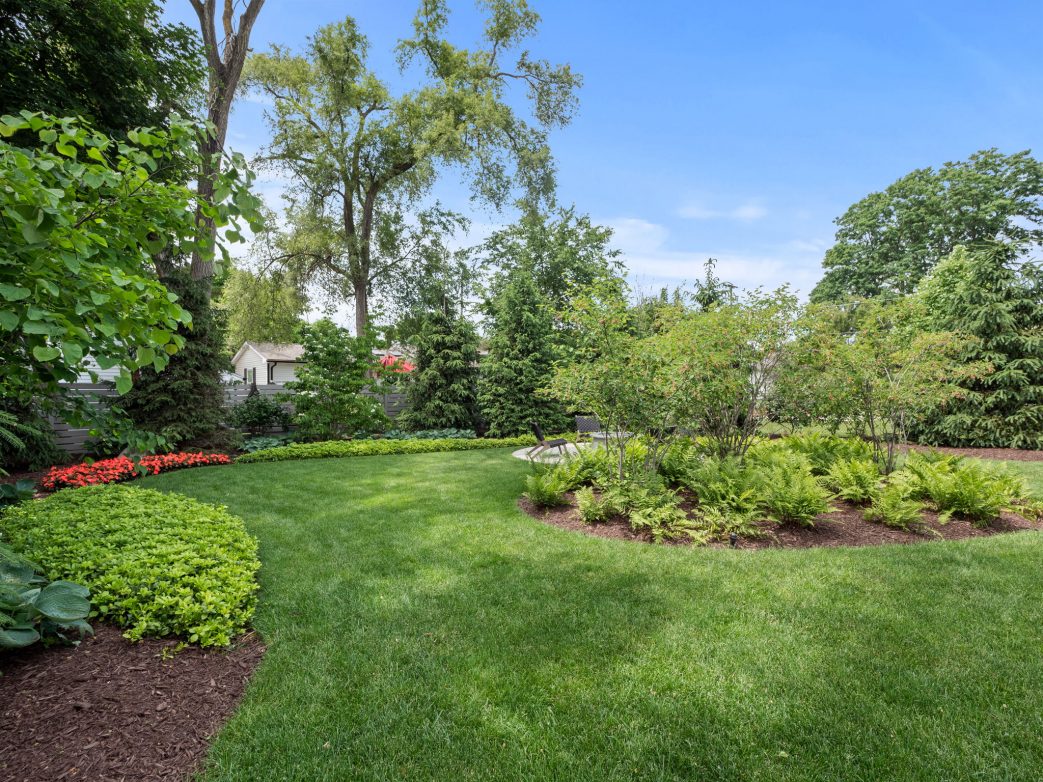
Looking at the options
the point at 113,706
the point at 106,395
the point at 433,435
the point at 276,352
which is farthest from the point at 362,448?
the point at 276,352

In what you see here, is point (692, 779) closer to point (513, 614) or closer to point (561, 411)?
point (513, 614)

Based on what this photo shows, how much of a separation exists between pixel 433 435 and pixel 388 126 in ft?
41.3

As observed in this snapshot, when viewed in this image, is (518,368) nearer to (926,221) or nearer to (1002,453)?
(1002,453)

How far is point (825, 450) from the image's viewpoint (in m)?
7.45

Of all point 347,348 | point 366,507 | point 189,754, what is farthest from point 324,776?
point 347,348

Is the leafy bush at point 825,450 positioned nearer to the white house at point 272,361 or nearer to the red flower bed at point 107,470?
the red flower bed at point 107,470

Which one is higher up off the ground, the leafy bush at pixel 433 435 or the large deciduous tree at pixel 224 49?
the large deciduous tree at pixel 224 49

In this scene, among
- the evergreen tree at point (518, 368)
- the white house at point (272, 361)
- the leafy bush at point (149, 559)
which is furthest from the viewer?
the white house at point (272, 361)

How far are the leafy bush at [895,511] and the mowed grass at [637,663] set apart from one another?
47 centimetres

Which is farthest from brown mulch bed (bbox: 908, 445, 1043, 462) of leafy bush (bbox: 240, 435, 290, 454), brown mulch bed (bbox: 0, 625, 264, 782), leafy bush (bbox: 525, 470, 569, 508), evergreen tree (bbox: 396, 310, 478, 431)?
leafy bush (bbox: 240, 435, 290, 454)

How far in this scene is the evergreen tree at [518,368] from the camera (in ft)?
45.9

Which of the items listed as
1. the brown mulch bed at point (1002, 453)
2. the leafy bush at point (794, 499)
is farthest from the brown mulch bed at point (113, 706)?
the brown mulch bed at point (1002, 453)

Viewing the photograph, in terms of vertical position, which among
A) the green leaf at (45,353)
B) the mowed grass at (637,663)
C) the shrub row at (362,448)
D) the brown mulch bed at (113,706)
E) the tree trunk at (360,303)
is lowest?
the mowed grass at (637,663)

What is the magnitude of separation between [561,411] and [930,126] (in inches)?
413
